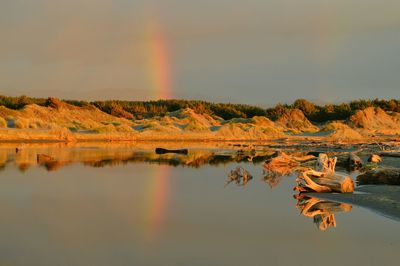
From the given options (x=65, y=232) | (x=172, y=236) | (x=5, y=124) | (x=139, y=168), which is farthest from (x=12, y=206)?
(x=5, y=124)

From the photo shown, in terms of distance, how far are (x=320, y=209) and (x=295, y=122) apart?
70.4 metres

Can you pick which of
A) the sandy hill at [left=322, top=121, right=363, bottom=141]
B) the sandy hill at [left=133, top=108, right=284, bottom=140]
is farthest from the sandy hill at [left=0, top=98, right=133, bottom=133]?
the sandy hill at [left=322, top=121, right=363, bottom=141]

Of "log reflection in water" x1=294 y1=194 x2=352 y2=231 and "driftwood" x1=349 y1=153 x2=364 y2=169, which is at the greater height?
"driftwood" x1=349 y1=153 x2=364 y2=169

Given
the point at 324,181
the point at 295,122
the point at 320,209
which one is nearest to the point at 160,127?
the point at 295,122

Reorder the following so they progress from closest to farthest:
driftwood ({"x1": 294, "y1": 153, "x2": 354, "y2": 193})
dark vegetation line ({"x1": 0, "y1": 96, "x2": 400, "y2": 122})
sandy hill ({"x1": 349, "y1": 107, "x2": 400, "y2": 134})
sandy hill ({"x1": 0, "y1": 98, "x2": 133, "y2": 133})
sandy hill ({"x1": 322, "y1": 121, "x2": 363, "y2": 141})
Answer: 1. driftwood ({"x1": 294, "y1": 153, "x2": 354, "y2": 193})
2. sandy hill ({"x1": 0, "y1": 98, "x2": 133, "y2": 133})
3. sandy hill ({"x1": 322, "y1": 121, "x2": 363, "y2": 141})
4. sandy hill ({"x1": 349, "y1": 107, "x2": 400, "y2": 134})
5. dark vegetation line ({"x1": 0, "y1": 96, "x2": 400, "y2": 122})

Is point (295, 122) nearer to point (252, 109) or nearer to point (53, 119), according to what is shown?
point (252, 109)

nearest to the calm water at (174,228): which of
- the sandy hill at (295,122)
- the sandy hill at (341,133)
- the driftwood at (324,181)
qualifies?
the driftwood at (324,181)

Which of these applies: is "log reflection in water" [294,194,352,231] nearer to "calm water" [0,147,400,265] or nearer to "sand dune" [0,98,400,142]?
"calm water" [0,147,400,265]

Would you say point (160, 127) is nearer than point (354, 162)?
No

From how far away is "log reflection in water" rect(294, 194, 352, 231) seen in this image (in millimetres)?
11578

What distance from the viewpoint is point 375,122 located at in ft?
268

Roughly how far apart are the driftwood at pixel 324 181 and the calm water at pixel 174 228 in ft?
2.65

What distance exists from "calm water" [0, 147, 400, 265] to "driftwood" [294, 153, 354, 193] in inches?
31.8

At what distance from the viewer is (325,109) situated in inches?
3745
